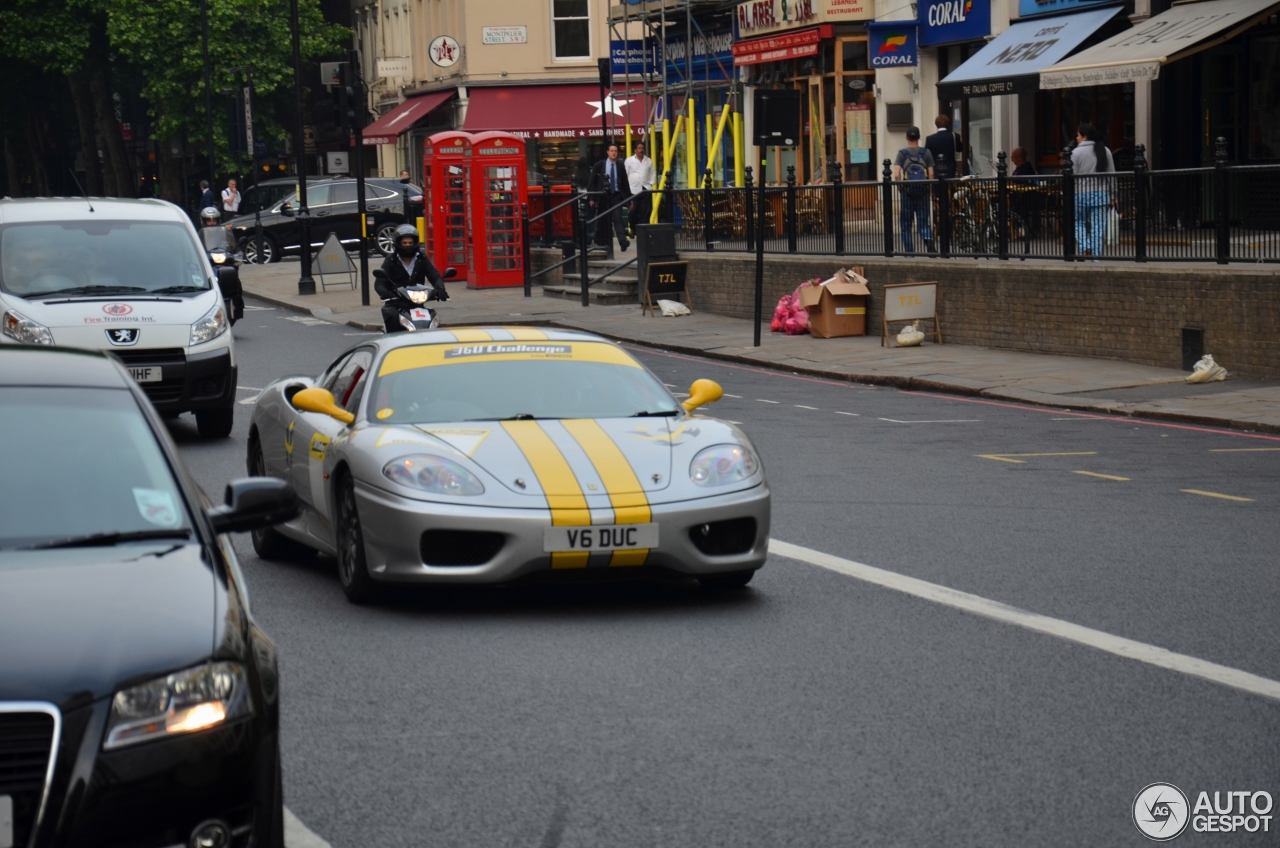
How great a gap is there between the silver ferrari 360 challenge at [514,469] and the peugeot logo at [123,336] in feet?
18.0

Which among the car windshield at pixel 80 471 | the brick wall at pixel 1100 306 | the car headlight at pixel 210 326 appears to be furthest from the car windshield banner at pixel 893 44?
the car windshield at pixel 80 471

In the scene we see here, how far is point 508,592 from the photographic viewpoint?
8.93m

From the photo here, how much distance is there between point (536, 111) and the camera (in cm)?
5525

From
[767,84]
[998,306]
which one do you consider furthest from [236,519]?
[767,84]

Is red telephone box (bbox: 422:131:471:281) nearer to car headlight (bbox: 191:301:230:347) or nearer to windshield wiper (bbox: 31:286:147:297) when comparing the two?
car headlight (bbox: 191:301:230:347)

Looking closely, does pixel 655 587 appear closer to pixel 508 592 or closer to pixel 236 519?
pixel 508 592

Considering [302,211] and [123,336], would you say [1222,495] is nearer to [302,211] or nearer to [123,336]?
[123,336]

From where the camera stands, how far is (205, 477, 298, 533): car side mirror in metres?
5.21

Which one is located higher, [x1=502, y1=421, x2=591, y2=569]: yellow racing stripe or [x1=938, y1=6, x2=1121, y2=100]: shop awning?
[x1=938, y1=6, x2=1121, y2=100]: shop awning

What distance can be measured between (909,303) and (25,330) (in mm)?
11643

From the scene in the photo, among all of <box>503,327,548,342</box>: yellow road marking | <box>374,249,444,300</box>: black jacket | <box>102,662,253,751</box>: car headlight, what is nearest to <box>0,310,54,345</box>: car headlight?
<box>374,249,444,300</box>: black jacket

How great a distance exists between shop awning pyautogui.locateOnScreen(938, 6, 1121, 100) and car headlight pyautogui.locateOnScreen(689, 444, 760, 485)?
19403 millimetres

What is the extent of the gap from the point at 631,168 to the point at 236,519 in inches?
1200

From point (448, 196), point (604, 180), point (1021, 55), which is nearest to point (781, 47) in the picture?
point (604, 180)
